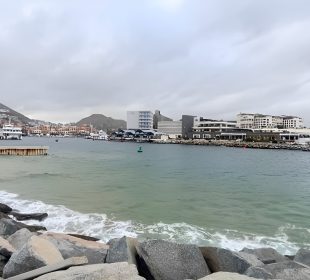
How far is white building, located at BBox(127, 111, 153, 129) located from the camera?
189 m

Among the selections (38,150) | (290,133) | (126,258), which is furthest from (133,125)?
(126,258)

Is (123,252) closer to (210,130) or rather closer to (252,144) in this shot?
(252,144)

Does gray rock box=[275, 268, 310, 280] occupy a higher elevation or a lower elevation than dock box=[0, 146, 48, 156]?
higher

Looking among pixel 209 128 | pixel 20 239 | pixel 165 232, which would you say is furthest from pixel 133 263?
pixel 209 128

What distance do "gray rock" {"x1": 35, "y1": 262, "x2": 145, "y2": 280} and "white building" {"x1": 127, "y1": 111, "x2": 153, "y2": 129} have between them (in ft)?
604

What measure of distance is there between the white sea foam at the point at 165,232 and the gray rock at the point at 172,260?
217 inches

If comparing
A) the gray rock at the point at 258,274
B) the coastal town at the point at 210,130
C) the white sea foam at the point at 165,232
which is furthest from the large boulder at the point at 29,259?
the coastal town at the point at 210,130

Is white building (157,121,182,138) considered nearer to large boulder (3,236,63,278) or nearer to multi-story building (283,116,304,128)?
multi-story building (283,116,304,128)

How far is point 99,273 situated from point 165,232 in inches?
349

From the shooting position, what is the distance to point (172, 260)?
647cm

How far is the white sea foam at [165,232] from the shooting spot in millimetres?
12352

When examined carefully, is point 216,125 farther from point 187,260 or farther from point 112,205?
point 187,260

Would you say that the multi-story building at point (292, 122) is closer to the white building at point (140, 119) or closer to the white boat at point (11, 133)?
the white building at point (140, 119)

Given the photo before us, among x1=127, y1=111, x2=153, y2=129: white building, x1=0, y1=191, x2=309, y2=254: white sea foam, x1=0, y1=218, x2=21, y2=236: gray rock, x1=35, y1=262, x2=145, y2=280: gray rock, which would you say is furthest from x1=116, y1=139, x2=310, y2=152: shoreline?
x1=35, y1=262, x2=145, y2=280: gray rock
